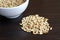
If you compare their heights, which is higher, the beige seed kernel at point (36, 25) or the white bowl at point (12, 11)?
the white bowl at point (12, 11)

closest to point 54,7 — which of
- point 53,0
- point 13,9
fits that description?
point 53,0

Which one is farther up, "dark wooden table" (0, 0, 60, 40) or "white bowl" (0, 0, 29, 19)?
"white bowl" (0, 0, 29, 19)

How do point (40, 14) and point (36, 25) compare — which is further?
point (40, 14)

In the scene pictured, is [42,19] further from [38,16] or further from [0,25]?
[0,25]

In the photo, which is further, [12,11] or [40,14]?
[40,14]
